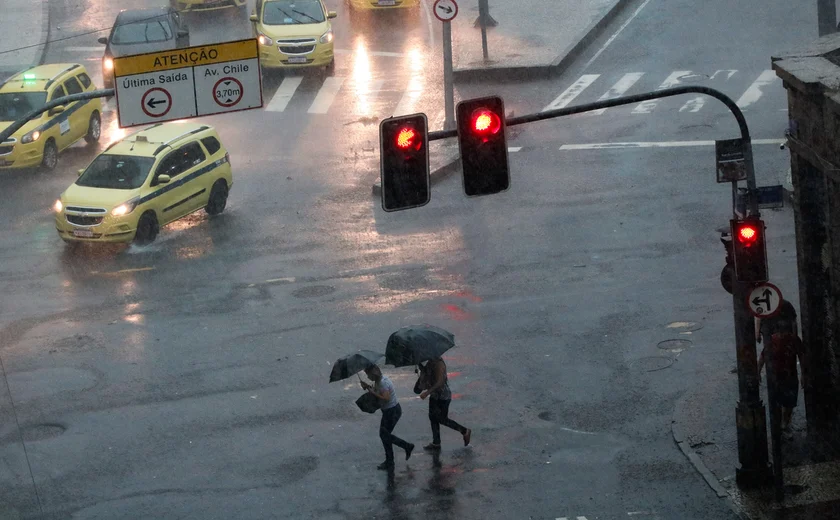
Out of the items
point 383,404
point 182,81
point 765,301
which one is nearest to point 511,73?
point 182,81

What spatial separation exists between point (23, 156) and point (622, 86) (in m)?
14.7

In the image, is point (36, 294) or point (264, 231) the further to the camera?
point (264, 231)

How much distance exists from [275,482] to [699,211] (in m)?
12.0

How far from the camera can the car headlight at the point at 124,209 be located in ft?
79.5

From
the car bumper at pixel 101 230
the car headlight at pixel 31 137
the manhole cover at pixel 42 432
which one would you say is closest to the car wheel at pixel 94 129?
the car headlight at pixel 31 137

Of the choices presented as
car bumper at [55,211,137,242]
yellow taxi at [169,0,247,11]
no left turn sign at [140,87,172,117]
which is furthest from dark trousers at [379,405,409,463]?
yellow taxi at [169,0,247,11]

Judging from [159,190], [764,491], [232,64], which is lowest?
[764,491]

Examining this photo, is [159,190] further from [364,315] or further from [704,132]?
[704,132]

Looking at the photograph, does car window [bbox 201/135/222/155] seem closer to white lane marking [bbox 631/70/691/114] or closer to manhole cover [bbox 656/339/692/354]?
white lane marking [bbox 631/70/691/114]

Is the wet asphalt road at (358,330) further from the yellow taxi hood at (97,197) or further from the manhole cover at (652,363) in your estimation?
the yellow taxi hood at (97,197)

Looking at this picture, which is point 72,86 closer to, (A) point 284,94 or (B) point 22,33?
(A) point 284,94

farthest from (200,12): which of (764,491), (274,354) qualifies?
(764,491)

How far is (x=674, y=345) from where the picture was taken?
18500 millimetres

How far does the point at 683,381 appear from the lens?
1731 centimetres
